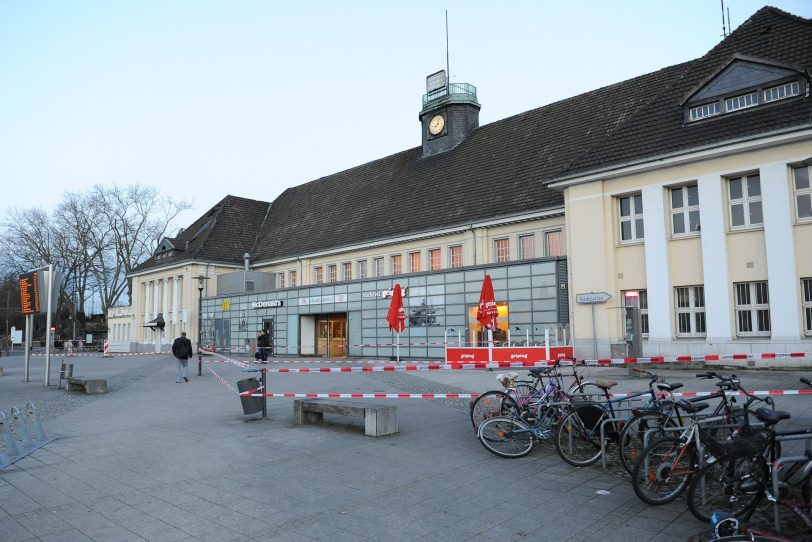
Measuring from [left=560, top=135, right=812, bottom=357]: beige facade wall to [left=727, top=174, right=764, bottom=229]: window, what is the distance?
0.26m

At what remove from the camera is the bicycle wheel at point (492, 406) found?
8.65 meters

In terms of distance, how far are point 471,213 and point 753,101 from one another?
14345 millimetres

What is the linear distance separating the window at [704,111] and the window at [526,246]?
31.3 ft

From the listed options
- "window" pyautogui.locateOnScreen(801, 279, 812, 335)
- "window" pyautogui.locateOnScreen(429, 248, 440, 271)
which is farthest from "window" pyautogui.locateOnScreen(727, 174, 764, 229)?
"window" pyautogui.locateOnScreen(429, 248, 440, 271)

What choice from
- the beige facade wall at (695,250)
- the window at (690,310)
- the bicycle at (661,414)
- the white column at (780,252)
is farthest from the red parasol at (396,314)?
the bicycle at (661,414)

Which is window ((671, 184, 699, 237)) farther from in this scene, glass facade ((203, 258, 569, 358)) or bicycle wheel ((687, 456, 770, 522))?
bicycle wheel ((687, 456, 770, 522))

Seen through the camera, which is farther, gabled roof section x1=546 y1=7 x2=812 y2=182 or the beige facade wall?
gabled roof section x1=546 y1=7 x2=812 y2=182

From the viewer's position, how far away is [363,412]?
967 centimetres

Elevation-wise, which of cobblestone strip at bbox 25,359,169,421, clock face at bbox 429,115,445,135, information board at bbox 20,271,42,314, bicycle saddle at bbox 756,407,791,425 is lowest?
cobblestone strip at bbox 25,359,169,421

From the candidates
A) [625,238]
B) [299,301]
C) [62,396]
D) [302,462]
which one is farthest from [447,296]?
[302,462]

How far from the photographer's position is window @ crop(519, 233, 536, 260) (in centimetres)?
2972

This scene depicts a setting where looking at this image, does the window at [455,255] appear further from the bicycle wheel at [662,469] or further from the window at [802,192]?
the bicycle wheel at [662,469]

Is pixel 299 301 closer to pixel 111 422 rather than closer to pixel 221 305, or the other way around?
pixel 221 305

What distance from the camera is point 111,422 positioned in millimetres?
11680
